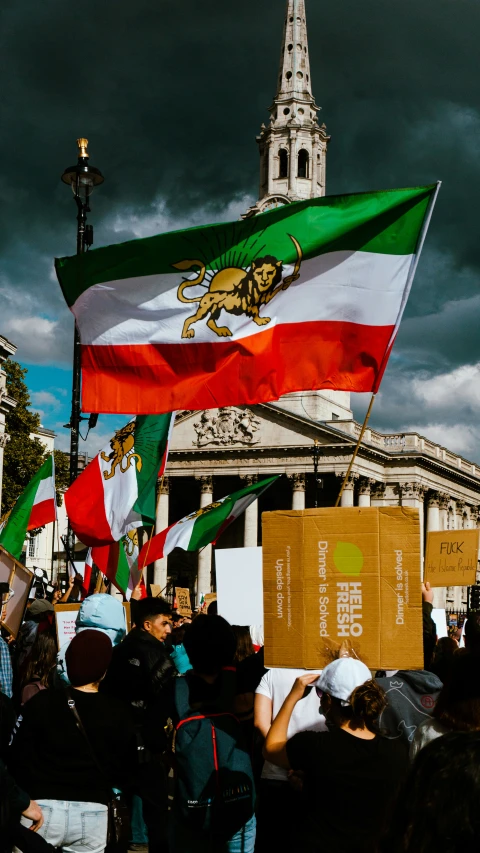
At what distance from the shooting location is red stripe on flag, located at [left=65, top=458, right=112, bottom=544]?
11.2 meters

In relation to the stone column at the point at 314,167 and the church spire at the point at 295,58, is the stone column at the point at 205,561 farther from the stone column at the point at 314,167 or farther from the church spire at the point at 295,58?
the church spire at the point at 295,58

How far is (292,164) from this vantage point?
66.1 metres

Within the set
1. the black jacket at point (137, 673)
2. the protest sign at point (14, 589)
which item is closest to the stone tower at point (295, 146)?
the protest sign at point (14, 589)

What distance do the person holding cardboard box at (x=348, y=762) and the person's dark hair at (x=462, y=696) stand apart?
282 mm

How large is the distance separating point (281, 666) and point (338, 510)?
0.92 m

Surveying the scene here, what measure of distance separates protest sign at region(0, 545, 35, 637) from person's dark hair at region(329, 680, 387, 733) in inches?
207

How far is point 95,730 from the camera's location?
4555mm

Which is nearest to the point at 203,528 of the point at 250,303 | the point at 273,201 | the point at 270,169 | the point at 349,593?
the point at 250,303

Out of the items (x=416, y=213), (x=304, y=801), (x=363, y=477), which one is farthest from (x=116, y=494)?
(x=363, y=477)

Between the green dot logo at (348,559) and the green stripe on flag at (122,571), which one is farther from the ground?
the green dot logo at (348,559)

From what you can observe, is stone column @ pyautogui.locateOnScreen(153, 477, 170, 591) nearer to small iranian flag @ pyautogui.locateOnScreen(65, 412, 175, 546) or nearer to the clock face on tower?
the clock face on tower

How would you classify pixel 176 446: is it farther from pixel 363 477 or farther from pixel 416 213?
pixel 416 213

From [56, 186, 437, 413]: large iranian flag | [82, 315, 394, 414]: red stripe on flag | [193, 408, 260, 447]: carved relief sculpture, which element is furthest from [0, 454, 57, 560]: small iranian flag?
[193, 408, 260, 447]: carved relief sculpture

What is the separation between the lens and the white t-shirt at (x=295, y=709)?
5.10m
